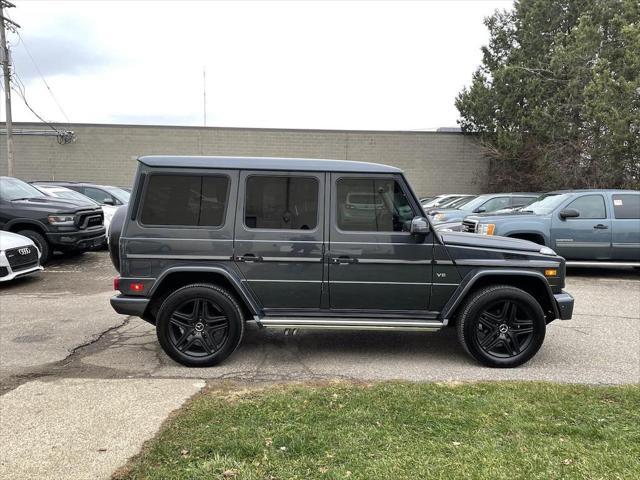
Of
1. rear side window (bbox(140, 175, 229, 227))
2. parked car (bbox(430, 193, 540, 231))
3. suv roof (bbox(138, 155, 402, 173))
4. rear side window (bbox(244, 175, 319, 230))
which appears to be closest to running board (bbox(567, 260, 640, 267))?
parked car (bbox(430, 193, 540, 231))

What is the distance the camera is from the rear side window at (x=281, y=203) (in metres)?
4.52

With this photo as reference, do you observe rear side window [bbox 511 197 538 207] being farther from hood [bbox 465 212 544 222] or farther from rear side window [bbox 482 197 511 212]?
hood [bbox 465 212 544 222]

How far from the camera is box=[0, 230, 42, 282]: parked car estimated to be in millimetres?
7957

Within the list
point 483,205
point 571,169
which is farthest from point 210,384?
point 571,169

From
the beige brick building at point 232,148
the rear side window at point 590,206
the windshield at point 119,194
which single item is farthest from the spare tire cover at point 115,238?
the beige brick building at point 232,148

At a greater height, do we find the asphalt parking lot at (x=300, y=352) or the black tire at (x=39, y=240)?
the black tire at (x=39, y=240)

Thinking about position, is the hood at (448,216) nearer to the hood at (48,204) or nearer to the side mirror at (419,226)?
the side mirror at (419,226)

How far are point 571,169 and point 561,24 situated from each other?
22.5 ft

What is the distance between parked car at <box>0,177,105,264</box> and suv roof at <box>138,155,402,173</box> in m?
6.44

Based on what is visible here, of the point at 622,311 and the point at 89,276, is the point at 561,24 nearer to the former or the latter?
the point at 622,311

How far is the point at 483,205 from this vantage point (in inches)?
508

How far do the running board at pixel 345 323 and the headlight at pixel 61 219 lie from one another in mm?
7158

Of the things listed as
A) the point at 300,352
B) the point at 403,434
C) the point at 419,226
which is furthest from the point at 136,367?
the point at 419,226

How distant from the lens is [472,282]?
14.9ft
